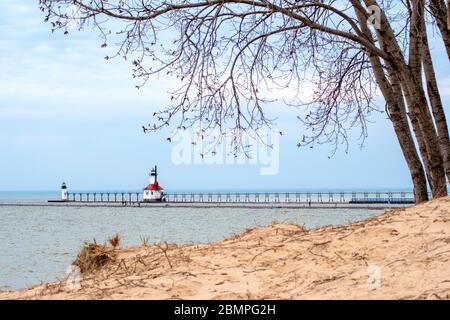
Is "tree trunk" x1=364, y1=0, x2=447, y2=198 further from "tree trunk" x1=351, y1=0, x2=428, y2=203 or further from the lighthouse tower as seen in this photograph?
the lighthouse tower

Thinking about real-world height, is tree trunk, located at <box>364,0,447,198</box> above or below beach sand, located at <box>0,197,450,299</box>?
above

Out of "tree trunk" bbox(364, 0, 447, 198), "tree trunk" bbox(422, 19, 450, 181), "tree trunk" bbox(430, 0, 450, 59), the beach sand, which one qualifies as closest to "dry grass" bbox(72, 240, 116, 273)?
the beach sand

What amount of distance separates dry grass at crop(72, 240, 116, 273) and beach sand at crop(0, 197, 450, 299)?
65cm

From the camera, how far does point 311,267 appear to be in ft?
27.5

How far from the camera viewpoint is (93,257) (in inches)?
450

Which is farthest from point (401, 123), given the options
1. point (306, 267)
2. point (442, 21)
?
point (306, 267)

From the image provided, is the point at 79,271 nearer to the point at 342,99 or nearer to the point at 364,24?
the point at 342,99

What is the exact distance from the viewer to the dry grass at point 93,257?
11.4 meters

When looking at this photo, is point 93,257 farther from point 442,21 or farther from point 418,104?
point 442,21

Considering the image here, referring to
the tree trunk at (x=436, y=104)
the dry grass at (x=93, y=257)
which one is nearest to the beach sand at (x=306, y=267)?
Answer: the dry grass at (x=93, y=257)

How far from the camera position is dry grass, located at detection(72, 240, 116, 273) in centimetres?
1139

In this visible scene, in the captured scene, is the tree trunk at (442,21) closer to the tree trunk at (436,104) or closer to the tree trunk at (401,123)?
the tree trunk at (436,104)

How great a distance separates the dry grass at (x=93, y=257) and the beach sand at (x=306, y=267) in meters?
0.65
